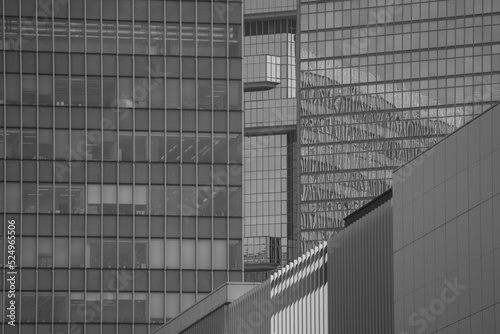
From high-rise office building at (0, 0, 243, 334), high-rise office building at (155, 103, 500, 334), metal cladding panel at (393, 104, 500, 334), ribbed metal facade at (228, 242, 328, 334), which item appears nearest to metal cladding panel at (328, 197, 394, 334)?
high-rise office building at (155, 103, 500, 334)

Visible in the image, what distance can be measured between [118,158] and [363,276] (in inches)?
2878

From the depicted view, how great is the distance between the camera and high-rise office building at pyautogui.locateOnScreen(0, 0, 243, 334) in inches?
5084

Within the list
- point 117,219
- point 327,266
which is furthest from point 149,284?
point 327,266

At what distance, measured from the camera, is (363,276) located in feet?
198

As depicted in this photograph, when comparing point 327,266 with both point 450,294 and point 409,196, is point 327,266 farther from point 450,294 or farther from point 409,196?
point 450,294

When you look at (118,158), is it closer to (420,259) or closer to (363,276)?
(363,276)

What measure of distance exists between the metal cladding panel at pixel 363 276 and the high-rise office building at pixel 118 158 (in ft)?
212

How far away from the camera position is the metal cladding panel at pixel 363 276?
189ft

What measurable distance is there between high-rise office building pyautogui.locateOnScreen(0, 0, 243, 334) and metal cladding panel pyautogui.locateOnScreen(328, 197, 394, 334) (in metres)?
64.5

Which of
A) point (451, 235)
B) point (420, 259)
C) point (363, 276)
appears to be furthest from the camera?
point (363, 276)

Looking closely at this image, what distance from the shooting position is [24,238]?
425 feet

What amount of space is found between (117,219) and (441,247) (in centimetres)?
8197

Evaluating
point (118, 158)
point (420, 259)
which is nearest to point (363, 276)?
point (420, 259)

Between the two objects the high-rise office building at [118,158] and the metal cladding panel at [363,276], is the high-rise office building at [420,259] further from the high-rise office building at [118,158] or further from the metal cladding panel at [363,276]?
the high-rise office building at [118,158]
